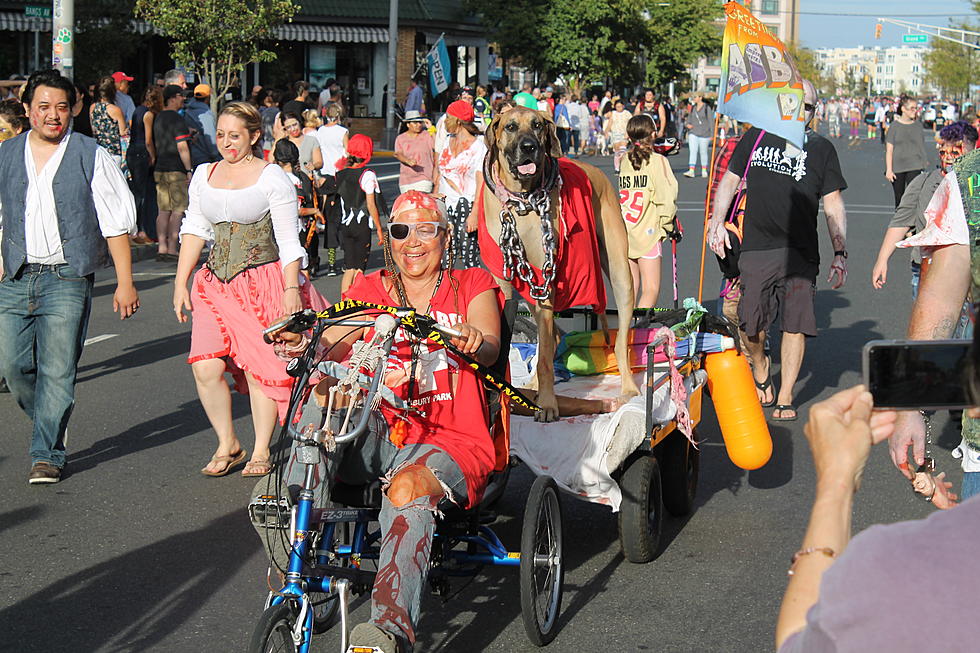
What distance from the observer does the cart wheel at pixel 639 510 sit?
5520 mm

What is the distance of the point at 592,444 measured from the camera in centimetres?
542

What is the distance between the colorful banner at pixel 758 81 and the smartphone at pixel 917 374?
6345mm

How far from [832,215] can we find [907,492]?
221 centimetres

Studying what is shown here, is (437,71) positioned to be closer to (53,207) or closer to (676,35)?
(676,35)

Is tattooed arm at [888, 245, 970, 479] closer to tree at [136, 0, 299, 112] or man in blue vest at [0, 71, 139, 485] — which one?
man in blue vest at [0, 71, 139, 485]

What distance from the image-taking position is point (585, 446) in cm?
542

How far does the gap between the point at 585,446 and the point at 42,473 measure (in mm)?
3087

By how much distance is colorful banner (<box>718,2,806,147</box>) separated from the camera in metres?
8.23

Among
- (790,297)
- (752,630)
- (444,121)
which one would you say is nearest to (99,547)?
(752,630)

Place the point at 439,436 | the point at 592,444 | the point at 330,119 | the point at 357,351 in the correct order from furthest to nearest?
the point at 330,119
the point at 592,444
the point at 439,436
the point at 357,351

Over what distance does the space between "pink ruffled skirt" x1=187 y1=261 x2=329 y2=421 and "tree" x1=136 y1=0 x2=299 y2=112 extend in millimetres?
18933

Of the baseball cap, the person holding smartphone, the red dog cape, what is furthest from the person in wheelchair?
the baseball cap

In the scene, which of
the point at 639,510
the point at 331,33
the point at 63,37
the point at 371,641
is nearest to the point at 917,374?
the point at 371,641

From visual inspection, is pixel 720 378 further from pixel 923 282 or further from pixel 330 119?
pixel 330 119
